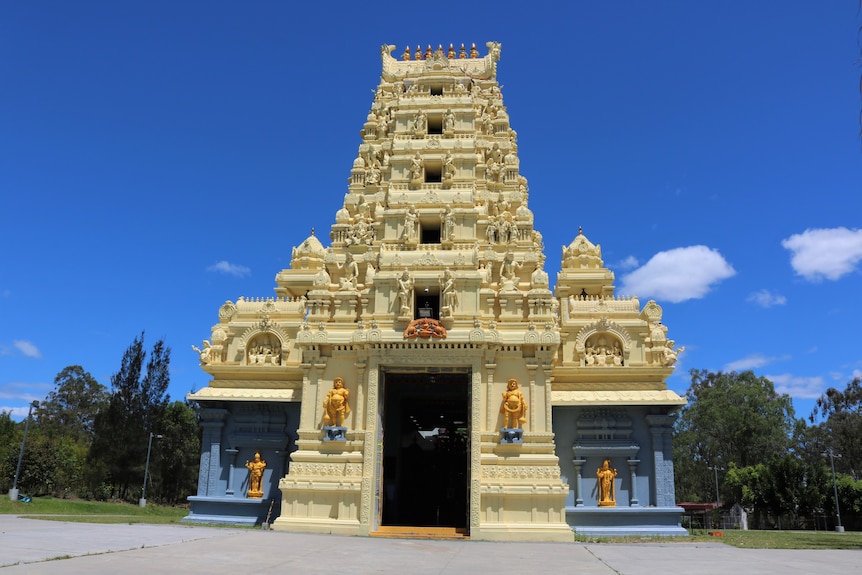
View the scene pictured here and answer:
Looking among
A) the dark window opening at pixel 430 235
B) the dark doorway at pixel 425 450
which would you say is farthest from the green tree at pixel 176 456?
the dark window opening at pixel 430 235

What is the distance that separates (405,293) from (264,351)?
22.5ft

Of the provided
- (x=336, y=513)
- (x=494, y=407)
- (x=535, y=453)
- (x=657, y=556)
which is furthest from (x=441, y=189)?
(x=657, y=556)

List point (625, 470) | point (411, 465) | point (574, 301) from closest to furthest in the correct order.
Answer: point (625, 470) < point (574, 301) < point (411, 465)

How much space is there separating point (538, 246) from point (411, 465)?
38.9 ft

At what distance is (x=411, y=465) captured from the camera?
29.9 meters

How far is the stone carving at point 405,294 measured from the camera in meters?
22.0

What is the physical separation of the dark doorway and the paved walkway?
6967mm

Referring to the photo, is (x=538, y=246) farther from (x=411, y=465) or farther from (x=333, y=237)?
(x=411, y=465)

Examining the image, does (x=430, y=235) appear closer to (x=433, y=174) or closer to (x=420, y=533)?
(x=433, y=174)

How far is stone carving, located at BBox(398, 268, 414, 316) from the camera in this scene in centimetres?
2200

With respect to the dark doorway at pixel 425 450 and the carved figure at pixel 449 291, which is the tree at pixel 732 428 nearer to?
the dark doorway at pixel 425 450

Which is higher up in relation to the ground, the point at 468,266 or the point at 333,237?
the point at 333,237

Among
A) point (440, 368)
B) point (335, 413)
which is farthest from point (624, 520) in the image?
point (335, 413)

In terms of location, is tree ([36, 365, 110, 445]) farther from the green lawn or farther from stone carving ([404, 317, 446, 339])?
stone carving ([404, 317, 446, 339])
